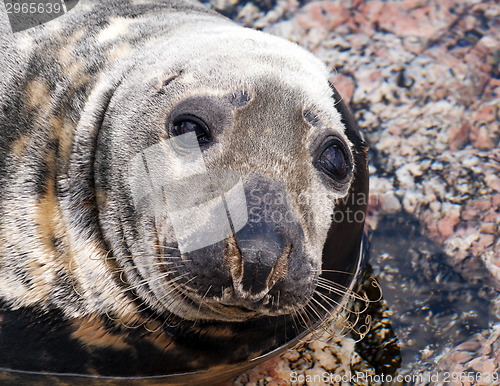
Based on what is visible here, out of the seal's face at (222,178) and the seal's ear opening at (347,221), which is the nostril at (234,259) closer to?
the seal's face at (222,178)

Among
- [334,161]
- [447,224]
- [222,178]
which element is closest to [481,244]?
[447,224]

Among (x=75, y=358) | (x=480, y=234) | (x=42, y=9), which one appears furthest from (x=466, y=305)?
(x=42, y=9)

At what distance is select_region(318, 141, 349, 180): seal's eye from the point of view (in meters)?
2.99

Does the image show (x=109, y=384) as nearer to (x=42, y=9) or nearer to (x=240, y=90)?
(x=240, y=90)

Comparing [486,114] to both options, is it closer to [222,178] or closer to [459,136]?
[459,136]

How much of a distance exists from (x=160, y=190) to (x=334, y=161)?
815mm

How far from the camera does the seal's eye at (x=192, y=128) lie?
2771mm

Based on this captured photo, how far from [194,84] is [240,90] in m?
0.23

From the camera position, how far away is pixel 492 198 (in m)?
4.06

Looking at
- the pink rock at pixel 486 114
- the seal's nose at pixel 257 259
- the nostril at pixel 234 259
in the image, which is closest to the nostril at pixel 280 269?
the seal's nose at pixel 257 259

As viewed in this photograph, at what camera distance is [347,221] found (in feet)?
10.9

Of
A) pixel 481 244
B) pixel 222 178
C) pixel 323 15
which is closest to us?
pixel 222 178

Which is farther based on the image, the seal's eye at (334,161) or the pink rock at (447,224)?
the pink rock at (447,224)

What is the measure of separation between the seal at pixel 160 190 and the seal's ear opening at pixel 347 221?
0.01 m
